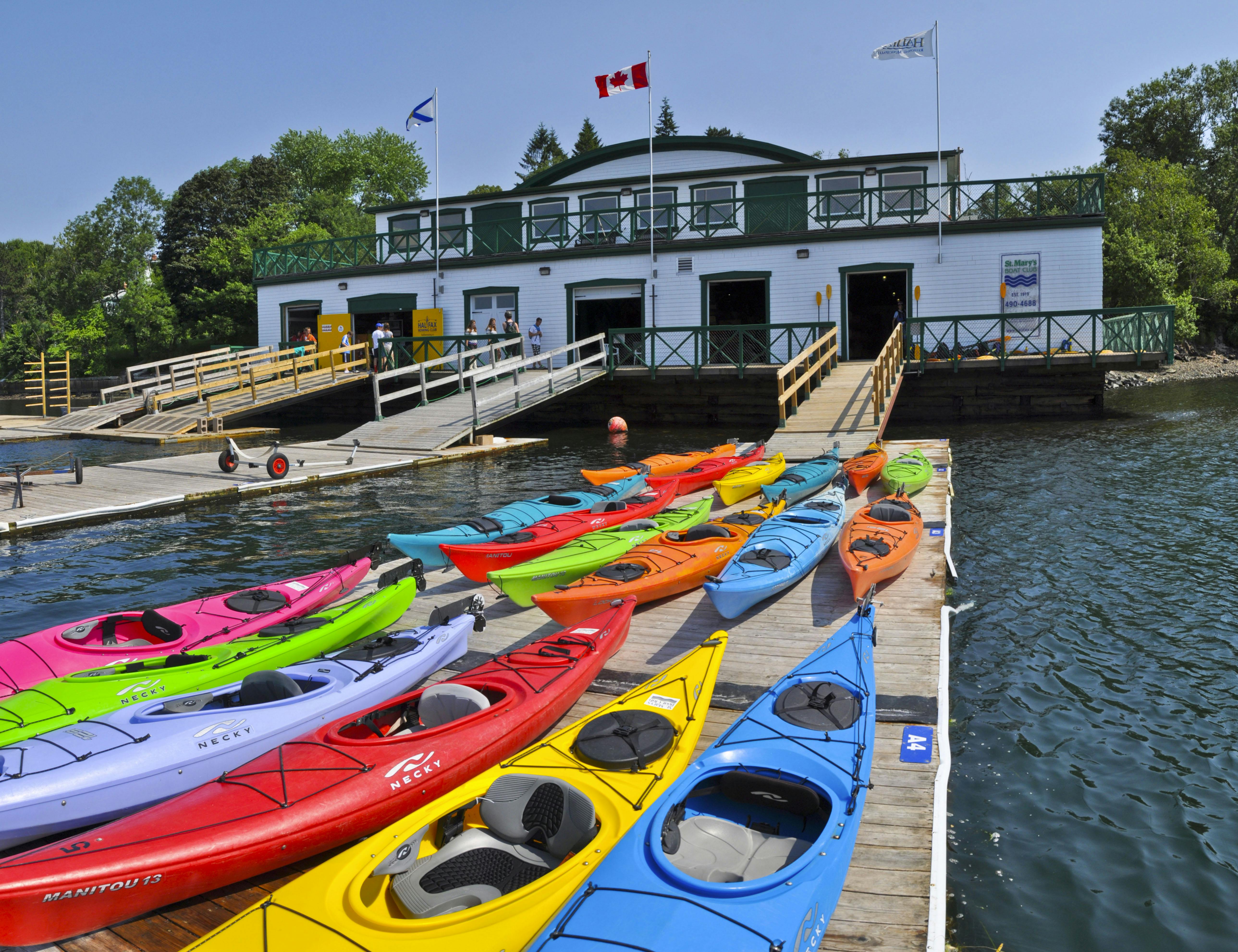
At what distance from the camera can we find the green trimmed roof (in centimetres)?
2569

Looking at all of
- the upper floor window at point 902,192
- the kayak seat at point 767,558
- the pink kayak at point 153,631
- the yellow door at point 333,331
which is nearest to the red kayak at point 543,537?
the pink kayak at point 153,631

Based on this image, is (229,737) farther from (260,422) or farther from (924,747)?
(260,422)

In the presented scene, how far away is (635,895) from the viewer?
3258 mm

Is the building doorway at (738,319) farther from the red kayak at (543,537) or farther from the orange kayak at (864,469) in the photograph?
the red kayak at (543,537)

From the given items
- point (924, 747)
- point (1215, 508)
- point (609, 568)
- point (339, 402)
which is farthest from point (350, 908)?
point (339, 402)

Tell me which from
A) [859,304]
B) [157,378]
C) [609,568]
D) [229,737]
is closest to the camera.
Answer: [229,737]

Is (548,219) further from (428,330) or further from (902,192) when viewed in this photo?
(902,192)

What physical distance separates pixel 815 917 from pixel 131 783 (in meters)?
3.67

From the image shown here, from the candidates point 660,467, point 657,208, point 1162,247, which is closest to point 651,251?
point 657,208

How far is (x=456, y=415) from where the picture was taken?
20953 millimetres

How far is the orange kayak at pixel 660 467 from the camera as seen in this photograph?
43.3 feet

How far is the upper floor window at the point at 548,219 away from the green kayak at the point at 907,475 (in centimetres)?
1625

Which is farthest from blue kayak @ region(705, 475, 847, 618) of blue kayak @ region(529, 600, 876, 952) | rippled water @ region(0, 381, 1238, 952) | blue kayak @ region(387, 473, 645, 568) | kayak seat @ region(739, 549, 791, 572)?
blue kayak @ region(387, 473, 645, 568)

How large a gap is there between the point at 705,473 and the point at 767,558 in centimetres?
552
